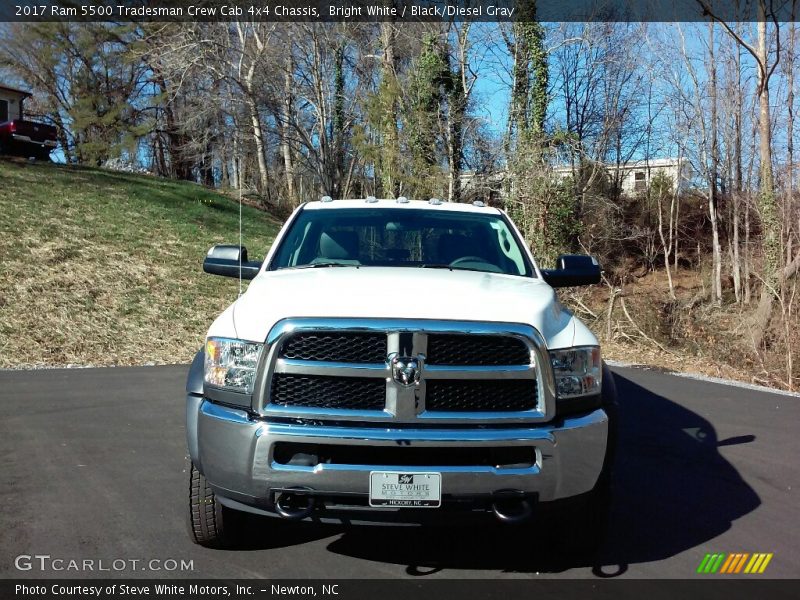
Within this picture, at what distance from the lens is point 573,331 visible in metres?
3.77

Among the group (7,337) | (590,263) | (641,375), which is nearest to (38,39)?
(7,337)

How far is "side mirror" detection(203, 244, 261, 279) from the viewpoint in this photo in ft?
16.4

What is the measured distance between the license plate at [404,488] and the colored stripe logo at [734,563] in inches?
61.1

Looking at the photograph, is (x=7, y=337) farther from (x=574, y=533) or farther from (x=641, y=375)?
(x=574, y=533)

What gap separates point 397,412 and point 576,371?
889 millimetres

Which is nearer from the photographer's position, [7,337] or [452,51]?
[7,337]

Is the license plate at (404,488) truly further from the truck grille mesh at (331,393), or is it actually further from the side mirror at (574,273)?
the side mirror at (574,273)

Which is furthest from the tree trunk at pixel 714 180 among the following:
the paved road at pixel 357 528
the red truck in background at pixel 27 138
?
the red truck in background at pixel 27 138

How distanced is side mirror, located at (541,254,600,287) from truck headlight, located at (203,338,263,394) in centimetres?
225

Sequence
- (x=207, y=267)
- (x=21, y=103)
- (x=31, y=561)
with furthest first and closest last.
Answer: (x=21, y=103), (x=207, y=267), (x=31, y=561)

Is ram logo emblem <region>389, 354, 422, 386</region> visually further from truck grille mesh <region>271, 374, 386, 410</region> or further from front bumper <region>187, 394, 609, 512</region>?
front bumper <region>187, 394, 609, 512</region>

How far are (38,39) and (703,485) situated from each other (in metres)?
43.1

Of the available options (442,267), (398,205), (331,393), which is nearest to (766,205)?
(398,205)
